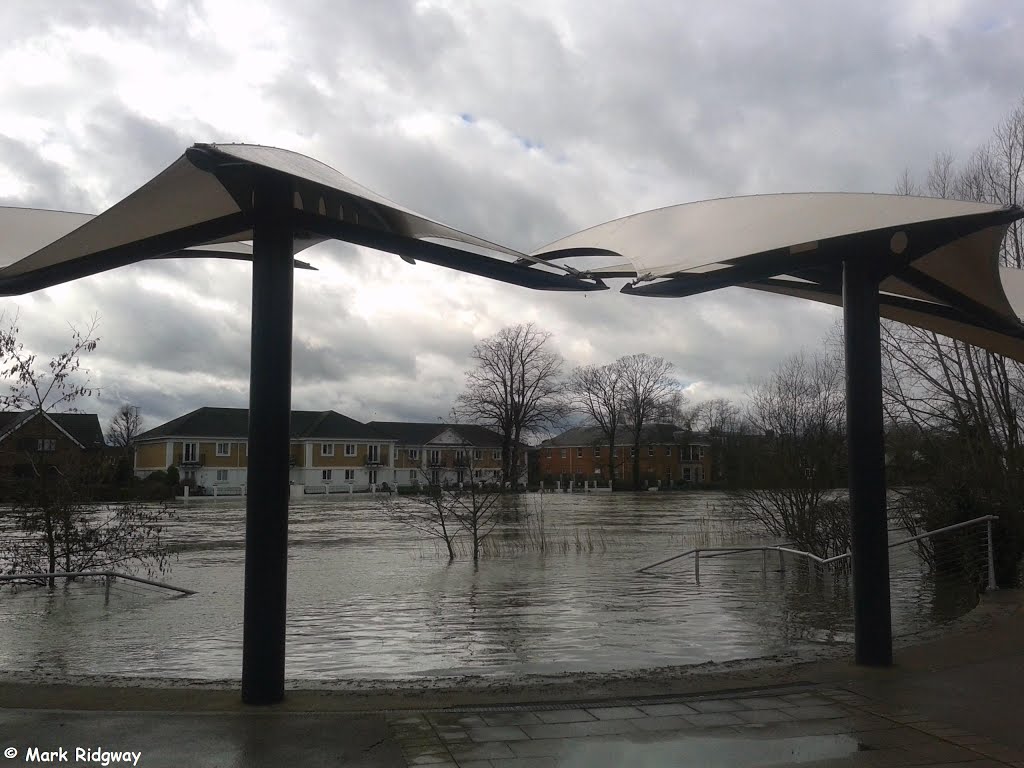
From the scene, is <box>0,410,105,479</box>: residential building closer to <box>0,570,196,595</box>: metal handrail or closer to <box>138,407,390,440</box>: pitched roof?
<box>0,570,196,595</box>: metal handrail

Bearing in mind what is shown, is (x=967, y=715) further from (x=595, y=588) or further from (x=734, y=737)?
(x=595, y=588)

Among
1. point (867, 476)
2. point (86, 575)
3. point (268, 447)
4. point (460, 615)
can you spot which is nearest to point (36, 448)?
point (86, 575)

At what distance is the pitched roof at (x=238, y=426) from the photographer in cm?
8056

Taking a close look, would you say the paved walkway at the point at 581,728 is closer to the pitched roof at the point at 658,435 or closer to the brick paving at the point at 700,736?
the brick paving at the point at 700,736

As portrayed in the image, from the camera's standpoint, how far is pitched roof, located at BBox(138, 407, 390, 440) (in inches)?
3172

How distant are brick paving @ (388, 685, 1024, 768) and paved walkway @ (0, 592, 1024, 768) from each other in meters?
0.01

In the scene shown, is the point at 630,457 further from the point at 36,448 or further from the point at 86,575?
the point at 86,575

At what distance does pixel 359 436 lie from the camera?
88.9 metres

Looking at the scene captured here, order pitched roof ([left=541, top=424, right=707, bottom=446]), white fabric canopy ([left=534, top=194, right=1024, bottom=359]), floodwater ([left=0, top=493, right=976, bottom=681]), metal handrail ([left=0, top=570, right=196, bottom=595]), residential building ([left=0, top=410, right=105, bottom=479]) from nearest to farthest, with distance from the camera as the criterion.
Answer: white fabric canopy ([left=534, top=194, right=1024, bottom=359]), floodwater ([left=0, top=493, right=976, bottom=681]), metal handrail ([left=0, top=570, right=196, bottom=595]), residential building ([left=0, top=410, right=105, bottom=479]), pitched roof ([left=541, top=424, right=707, bottom=446])

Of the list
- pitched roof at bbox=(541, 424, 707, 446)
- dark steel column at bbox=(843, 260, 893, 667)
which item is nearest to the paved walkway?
dark steel column at bbox=(843, 260, 893, 667)

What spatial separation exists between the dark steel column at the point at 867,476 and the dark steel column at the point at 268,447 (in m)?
4.85

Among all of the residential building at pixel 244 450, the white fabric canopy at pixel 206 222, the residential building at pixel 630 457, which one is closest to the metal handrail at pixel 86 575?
the white fabric canopy at pixel 206 222

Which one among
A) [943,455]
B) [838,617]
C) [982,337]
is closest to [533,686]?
[838,617]

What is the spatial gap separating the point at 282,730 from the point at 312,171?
3.88m
